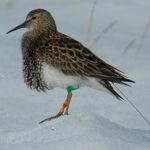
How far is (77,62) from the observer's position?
8.33 metres

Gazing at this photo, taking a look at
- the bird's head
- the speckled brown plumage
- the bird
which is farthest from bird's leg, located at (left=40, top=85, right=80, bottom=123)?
the bird's head

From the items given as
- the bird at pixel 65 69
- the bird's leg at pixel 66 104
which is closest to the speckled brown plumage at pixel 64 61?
the bird at pixel 65 69

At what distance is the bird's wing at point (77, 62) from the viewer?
324 inches

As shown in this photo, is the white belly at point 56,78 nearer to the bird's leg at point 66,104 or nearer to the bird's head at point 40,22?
the bird's leg at point 66,104

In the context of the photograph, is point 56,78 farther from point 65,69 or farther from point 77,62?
point 77,62

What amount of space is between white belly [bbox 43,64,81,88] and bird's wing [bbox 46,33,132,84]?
0.04m

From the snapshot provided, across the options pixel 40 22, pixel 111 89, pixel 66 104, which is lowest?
pixel 66 104

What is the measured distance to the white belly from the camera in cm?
823

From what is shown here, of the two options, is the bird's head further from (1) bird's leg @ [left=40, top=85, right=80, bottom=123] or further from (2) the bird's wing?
(1) bird's leg @ [left=40, top=85, right=80, bottom=123]

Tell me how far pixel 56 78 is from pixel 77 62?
272 mm

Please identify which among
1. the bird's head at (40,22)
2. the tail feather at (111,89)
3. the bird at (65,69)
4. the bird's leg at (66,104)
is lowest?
the bird's leg at (66,104)

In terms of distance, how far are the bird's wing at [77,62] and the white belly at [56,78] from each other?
0.14 ft

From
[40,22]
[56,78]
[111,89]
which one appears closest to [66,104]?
[56,78]

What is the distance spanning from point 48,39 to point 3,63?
2.48m
